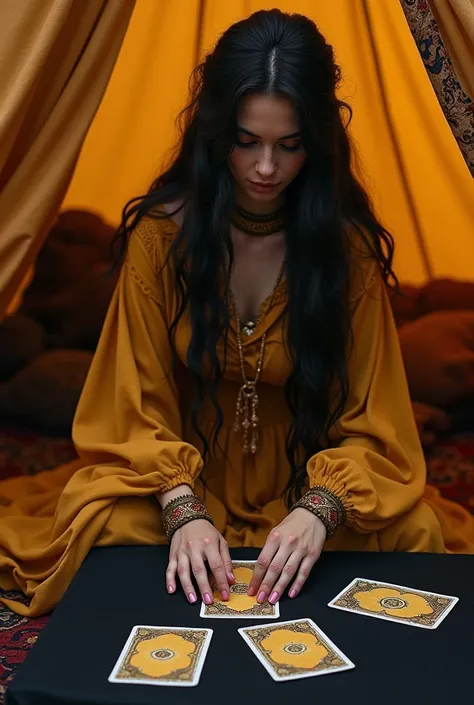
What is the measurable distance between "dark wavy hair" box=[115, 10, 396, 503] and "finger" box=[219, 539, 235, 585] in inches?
16.3

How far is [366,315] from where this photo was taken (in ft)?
7.74

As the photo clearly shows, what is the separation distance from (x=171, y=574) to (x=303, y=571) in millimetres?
251

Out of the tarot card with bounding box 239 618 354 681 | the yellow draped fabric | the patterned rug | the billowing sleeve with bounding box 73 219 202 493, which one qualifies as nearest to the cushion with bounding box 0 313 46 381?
the patterned rug

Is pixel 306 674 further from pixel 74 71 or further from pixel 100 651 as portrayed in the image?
pixel 74 71

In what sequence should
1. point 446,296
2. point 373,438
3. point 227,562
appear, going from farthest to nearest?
point 446,296 → point 373,438 → point 227,562

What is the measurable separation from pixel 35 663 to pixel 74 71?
1276mm

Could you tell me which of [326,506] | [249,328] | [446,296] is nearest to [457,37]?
[249,328]

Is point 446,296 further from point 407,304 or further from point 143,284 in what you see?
point 143,284

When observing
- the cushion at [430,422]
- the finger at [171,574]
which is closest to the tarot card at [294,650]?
the finger at [171,574]

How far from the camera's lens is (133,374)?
2266 mm

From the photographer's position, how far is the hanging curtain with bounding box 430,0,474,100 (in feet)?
6.49

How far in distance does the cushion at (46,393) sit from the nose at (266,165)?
1393 millimetres

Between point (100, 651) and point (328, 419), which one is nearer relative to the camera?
point (100, 651)

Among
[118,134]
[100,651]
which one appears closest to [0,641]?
[100,651]
